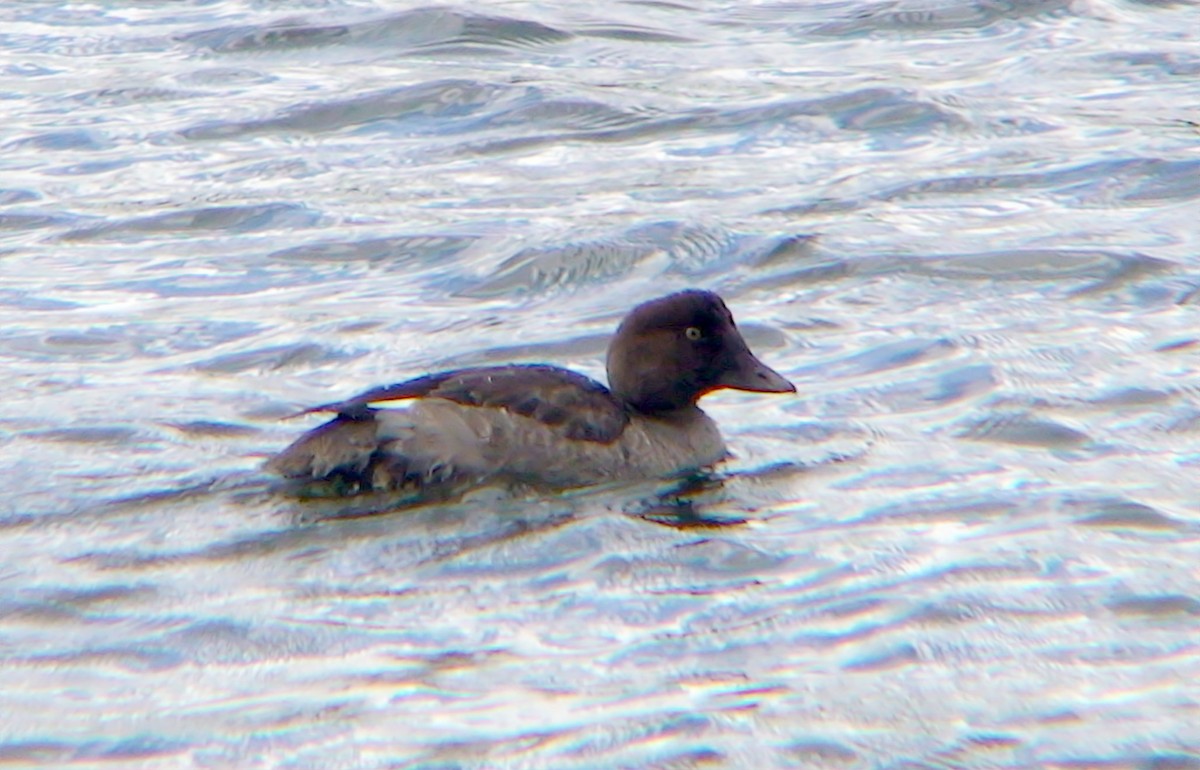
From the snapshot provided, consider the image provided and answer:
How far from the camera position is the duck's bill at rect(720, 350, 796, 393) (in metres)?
7.93

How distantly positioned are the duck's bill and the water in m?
0.21

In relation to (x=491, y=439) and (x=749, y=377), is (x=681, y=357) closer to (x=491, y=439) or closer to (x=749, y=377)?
(x=749, y=377)

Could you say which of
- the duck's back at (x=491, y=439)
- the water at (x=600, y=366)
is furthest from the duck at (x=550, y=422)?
the water at (x=600, y=366)

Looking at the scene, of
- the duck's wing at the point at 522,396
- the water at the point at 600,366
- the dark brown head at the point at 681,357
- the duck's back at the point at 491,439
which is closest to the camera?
the water at the point at 600,366

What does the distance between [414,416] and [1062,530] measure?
209 cm

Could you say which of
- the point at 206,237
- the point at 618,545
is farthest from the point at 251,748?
the point at 206,237

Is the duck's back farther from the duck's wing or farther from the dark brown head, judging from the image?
the dark brown head

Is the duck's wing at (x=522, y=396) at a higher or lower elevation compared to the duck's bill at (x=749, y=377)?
higher

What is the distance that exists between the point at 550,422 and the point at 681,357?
2.11ft

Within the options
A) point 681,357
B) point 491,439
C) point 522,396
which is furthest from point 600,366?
point 491,439

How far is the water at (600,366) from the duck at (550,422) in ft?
0.52

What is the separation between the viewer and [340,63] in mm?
14672

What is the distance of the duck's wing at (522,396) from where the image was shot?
24.6ft

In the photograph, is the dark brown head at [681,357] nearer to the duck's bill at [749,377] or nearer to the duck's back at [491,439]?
the duck's bill at [749,377]
